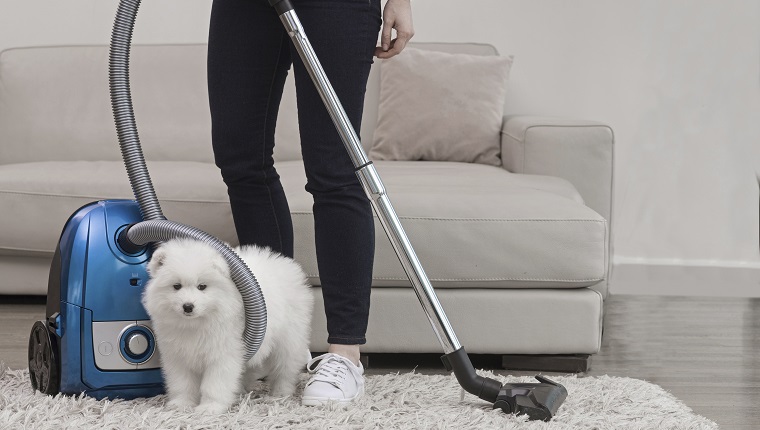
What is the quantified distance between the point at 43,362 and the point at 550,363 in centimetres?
110

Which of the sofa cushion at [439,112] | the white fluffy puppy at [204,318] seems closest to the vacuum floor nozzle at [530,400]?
the white fluffy puppy at [204,318]

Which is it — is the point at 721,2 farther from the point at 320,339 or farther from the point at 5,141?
the point at 5,141

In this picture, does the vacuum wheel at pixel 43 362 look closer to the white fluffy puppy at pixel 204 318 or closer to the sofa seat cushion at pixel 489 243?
the white fluffy puppy at pixel 204 318

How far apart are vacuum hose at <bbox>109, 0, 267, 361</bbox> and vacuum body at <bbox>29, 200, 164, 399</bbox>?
42 millimetres

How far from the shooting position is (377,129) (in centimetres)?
312

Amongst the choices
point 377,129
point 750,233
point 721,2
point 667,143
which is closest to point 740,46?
point 721,2

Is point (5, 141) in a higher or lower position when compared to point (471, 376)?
higher

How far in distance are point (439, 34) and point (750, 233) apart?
140 centimetres

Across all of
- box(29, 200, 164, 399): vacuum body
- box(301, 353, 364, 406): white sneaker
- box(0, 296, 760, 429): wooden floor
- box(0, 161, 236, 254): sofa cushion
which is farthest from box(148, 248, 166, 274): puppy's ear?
box(0, 161, 236, 254): sofa cushion

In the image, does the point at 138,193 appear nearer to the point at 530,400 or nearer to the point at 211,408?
the point at 211,408

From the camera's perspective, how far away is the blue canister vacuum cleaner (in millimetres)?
1560

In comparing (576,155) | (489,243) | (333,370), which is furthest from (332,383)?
(576,155)

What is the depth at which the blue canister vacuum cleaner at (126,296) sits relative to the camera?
1.56 metres

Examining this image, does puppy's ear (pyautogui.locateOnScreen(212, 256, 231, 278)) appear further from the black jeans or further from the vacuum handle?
the vacuum handle
